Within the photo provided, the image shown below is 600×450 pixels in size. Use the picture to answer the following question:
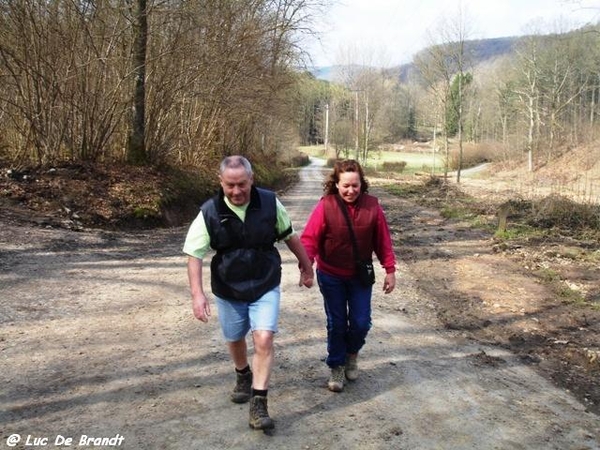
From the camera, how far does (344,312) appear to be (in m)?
4.39

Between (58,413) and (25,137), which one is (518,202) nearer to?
(25,137)

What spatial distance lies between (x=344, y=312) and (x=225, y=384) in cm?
112

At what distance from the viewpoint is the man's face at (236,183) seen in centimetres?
354

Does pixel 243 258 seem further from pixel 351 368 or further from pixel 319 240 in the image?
pixel 351 368

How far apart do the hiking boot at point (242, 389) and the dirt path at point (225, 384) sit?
0.30ft

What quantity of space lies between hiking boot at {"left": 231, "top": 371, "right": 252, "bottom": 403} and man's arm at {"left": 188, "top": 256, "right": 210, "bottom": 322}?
74 cm

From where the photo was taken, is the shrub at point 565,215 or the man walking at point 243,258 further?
the shrub at point 565,215

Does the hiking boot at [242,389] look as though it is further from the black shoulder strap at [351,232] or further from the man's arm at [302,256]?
the black shoulder strap at [351,232]

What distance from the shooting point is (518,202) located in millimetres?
17875

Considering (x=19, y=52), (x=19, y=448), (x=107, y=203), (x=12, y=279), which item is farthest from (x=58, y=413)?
(x=19, y=52)

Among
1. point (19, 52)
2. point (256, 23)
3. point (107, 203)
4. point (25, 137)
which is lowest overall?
point (107, 203)

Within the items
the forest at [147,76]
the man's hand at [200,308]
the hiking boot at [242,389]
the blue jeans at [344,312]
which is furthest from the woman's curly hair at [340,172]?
the forest at [147,76]

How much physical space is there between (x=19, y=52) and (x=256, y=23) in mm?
11131

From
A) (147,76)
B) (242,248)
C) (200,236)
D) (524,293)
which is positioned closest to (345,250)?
(242,248)
